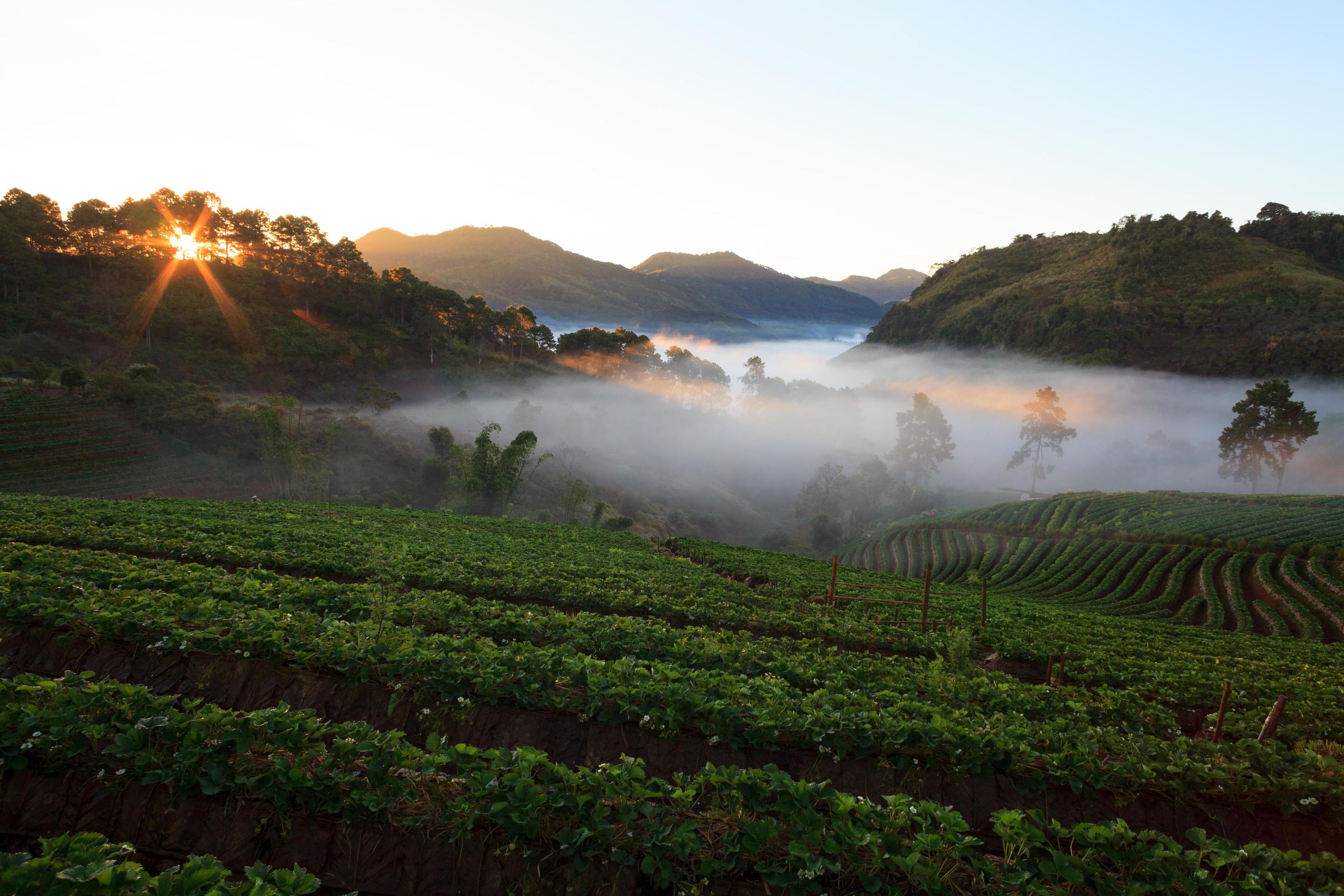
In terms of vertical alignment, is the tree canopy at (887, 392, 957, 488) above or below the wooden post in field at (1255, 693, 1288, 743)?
below

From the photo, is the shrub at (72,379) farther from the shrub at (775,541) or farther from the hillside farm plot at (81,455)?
the shrub at (775,541)

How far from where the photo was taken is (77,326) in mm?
70250

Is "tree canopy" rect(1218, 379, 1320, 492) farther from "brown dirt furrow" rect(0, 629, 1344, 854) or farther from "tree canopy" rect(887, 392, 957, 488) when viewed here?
"brown dirt furrow" rect(0, 629, 1344, 854)

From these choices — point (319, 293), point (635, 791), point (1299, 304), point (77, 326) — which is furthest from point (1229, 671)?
point (1299, 304)

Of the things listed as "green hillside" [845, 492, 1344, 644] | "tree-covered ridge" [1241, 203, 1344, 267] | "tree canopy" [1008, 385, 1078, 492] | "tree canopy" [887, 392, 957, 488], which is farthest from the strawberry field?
"tree-covered ridge" [1241, 203, 1344, 267]

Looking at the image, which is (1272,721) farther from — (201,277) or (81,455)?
(201,277)

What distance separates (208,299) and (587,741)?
342 ft

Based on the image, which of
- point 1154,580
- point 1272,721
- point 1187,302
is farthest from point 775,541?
point 1187,302

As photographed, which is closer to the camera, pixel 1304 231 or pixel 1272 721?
pixel 1272 721

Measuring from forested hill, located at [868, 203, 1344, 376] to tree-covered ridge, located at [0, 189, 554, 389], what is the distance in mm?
139373

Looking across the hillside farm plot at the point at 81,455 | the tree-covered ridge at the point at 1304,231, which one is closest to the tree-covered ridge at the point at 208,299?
the hillside farm plot at the point at 81,455

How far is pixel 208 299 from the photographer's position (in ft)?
279

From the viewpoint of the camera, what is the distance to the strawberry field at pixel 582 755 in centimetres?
505

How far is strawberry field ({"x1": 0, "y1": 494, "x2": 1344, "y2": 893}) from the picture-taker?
5.05 m
